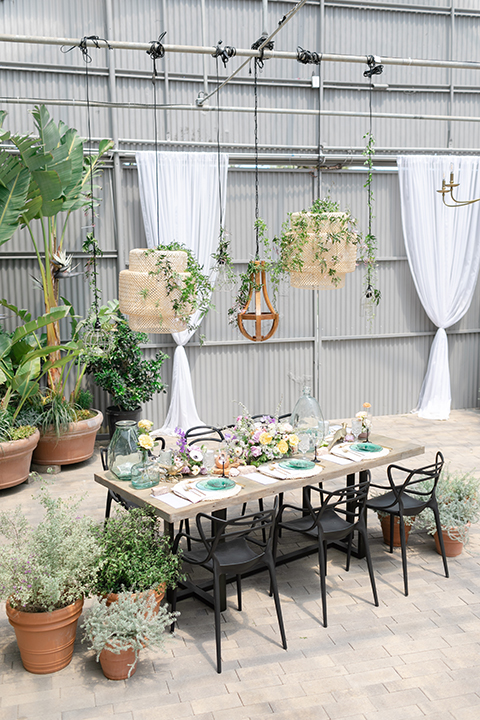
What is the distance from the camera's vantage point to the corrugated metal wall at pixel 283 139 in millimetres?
7852

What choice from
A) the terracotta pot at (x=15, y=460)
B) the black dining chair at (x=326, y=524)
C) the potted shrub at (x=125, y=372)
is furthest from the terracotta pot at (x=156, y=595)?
the potted shrub at (x=125, y=372)

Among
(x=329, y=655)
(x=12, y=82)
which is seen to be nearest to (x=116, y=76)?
(x=12, y=82)

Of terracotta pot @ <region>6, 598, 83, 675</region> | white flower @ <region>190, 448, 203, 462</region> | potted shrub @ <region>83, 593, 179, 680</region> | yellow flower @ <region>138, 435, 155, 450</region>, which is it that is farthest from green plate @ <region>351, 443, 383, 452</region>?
terracotta pot @ <region>6, 598, 83, 675</region>

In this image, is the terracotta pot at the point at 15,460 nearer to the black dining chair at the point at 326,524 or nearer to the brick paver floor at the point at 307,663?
the brick paver floor at the point at 307,663

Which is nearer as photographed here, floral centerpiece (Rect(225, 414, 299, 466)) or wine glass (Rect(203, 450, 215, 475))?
wine glass (Rect(203, 450, 215, 475))

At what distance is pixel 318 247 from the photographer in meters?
4.66

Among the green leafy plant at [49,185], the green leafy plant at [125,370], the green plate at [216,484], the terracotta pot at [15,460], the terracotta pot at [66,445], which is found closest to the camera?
the green plate at [216,484]

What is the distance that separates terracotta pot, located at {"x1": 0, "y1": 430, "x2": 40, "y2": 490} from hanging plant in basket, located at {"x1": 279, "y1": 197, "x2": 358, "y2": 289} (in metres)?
3.19

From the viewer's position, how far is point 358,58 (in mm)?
4676

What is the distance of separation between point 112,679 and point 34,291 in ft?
17.5

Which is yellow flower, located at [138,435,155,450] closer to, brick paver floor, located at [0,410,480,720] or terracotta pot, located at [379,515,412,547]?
brick paver floor, located at [0,410,480,720]

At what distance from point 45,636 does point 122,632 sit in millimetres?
426

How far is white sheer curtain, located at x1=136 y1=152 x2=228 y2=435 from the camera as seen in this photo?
26.3 ft

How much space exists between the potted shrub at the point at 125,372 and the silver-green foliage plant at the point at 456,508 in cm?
361
